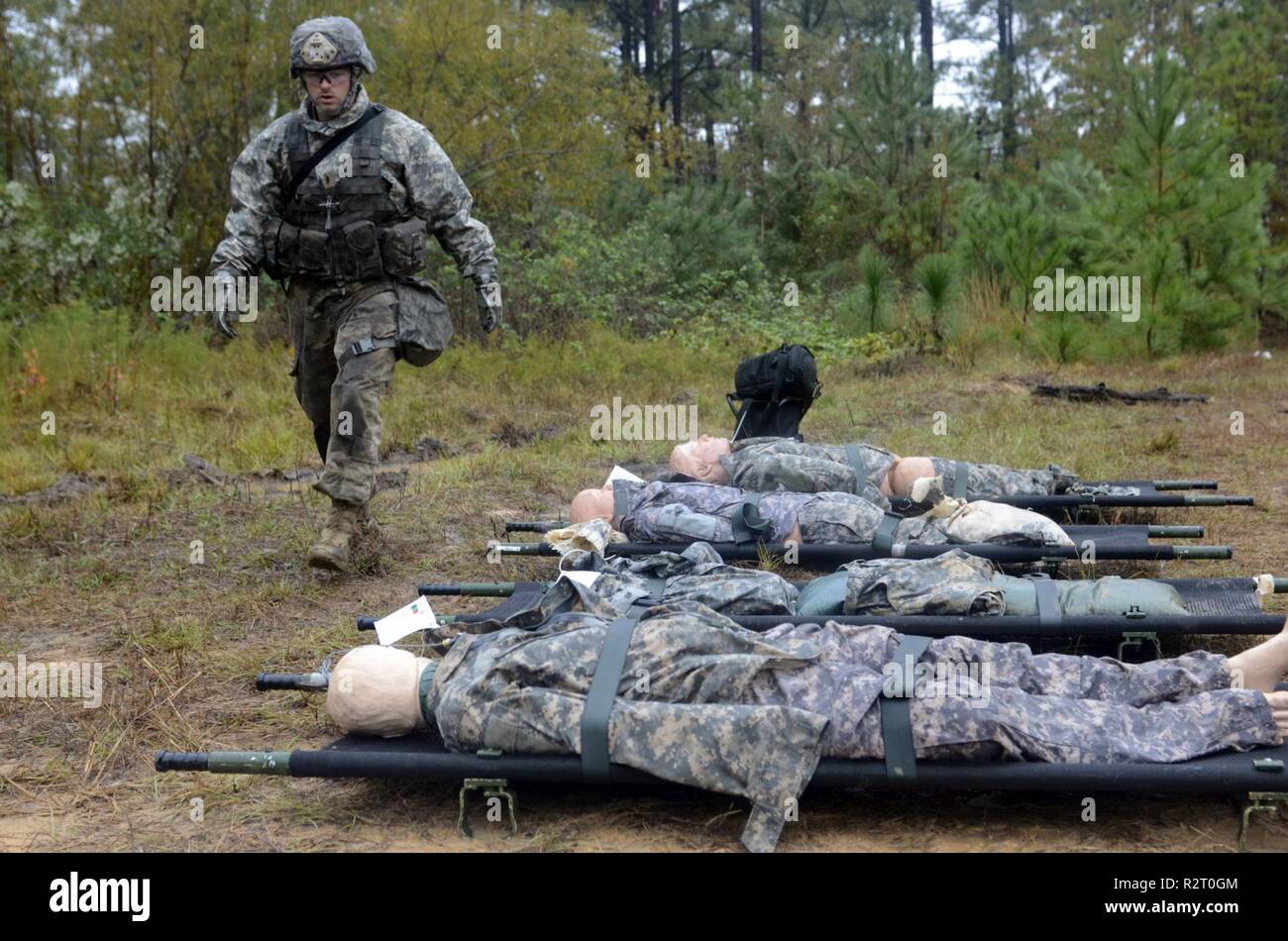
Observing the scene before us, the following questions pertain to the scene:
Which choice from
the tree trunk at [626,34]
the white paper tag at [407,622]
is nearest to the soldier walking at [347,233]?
the white paper tag at [407,622]

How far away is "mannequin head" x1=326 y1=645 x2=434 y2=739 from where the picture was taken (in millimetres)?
3113

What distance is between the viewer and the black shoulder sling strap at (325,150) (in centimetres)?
510

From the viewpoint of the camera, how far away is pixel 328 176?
16.7ft

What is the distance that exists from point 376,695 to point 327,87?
9.76ft

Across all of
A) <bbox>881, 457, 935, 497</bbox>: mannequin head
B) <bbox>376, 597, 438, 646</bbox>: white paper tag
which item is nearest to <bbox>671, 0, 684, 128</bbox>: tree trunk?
<bbox>881, 457, 935, 497</bbox>: mannequin head

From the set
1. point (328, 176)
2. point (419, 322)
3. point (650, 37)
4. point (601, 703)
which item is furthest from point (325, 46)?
point (650, 37)

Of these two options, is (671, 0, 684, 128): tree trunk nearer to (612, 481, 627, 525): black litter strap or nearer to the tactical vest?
the tactical vest

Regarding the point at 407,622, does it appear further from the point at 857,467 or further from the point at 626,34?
the point at 626,34

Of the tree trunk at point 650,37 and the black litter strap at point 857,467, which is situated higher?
the tree trunk at point 650,37

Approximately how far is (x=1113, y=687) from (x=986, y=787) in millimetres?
531

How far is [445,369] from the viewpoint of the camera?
10.5 meters

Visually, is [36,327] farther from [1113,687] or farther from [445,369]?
[1113,687]

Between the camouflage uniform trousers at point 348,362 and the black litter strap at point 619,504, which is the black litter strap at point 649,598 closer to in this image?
the black litter strap at point 619,504

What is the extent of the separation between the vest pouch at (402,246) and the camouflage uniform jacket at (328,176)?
0.36 feet
